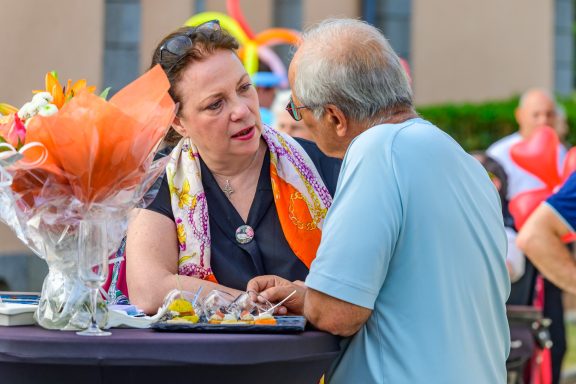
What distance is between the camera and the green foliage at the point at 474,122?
12961 millimetres

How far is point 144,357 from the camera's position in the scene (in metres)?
2.69

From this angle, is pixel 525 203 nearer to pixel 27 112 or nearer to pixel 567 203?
pixel 567 203

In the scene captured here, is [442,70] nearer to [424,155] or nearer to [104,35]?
[104,35]

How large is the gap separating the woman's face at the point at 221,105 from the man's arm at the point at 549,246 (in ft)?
5.91

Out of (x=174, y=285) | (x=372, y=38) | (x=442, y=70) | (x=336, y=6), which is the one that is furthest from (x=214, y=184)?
(x=442, y=70)

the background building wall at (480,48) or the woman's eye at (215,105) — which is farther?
the background building wall at (480,48)

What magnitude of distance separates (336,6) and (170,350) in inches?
408

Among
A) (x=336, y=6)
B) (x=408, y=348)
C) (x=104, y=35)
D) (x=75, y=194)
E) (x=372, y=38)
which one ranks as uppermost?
(x=336, y=6)

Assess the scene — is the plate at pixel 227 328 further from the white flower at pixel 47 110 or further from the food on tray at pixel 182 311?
the white flower at pixel 47 110

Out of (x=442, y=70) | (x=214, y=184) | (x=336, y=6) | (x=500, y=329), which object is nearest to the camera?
(x=500, y=329)

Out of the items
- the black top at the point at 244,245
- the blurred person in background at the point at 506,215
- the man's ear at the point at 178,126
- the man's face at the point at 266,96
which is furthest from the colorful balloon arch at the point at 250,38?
the black top at the point at 244,245

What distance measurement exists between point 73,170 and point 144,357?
46cm

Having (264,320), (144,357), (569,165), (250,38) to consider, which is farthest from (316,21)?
(144,357)

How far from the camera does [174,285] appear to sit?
3.41m
